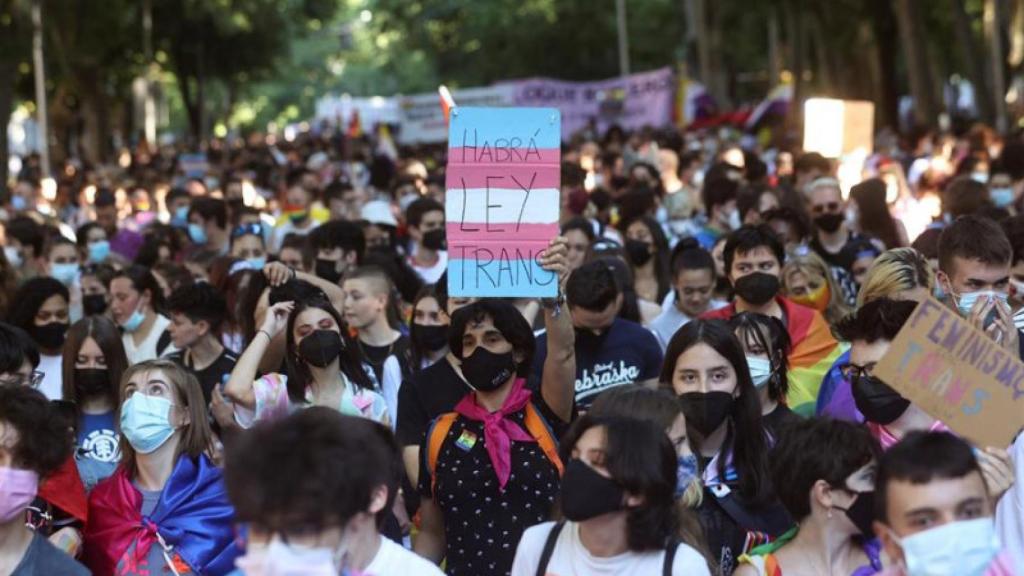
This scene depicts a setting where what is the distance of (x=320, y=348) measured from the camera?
741 cm

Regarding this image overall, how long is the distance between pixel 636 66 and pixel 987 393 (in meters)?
59.7

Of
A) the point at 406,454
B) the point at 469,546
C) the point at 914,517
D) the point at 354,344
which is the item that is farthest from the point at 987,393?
the point at 354,344

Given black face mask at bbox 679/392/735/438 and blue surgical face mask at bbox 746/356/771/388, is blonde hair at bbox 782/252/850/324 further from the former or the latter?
black face mask at bbox 679/392/735/438

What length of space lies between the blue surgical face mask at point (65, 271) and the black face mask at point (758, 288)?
18.2ft

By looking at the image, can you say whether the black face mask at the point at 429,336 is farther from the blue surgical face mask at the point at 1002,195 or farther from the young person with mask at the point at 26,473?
the blue surgical face mask at the point at 1002,195

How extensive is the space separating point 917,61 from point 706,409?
29.1 meters

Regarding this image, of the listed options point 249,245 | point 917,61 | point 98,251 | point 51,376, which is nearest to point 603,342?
point 51,376

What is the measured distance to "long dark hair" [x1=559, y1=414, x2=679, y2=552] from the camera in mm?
5012

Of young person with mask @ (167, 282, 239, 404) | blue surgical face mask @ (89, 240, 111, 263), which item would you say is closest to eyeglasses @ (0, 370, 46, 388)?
young person with mask @ (167, 282, 239, 404)

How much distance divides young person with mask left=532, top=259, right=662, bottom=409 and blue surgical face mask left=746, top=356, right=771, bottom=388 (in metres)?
0.92

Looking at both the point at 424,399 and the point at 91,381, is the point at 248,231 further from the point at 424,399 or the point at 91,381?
the point at 424,399

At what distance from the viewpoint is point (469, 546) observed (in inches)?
Answer: 255

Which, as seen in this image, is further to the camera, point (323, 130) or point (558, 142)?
point (323, 130)

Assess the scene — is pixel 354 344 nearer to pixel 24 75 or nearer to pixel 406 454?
pixel 406 454
